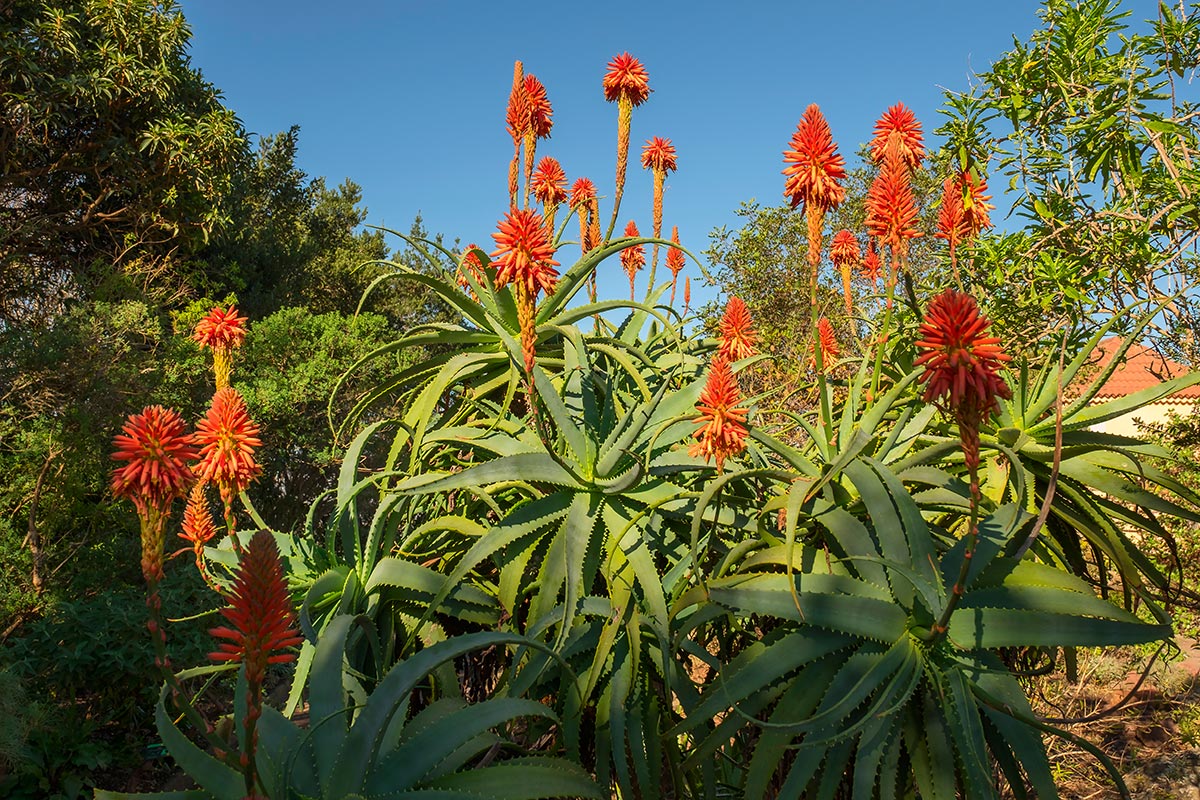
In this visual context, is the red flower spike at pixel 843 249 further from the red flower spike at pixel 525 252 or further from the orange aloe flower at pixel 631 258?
the red flower spike at pixel 525 252

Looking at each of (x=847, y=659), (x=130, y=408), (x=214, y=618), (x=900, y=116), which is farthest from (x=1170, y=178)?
(x=130, y=408)

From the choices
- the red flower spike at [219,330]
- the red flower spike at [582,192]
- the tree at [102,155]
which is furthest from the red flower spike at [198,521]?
the tree at [102,155]

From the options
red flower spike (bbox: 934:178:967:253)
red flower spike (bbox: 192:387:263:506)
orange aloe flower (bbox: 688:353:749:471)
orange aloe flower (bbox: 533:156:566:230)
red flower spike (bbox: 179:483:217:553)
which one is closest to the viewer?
orange aloe flower (bbox: 688:353:749:471)

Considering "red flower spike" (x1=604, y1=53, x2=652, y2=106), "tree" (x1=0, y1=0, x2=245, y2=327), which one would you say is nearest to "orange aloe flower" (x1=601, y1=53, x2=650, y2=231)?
"red flower spike" (x1=604, y1=53, x2=652, y2=106)

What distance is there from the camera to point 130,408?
26.6 feet

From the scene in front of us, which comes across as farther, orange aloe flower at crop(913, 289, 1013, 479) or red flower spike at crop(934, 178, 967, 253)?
red flower spike at crop(934, 178, 967, 253)

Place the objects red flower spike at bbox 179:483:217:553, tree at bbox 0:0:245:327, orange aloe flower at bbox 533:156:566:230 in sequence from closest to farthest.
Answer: red flower spike at bbox 179:483:217:553 → orange aloe flower at bbox 533:156:566:230 → tree at bbox 0:0:245:327

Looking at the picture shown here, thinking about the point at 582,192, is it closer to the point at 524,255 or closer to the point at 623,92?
the point at 623,92

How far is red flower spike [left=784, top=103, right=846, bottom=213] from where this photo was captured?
76.5 inches

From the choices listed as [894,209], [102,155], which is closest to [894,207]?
[894,209]

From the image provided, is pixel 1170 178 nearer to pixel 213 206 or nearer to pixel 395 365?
pixel 395 365

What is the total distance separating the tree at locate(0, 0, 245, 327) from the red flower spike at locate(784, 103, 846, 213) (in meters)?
10.1

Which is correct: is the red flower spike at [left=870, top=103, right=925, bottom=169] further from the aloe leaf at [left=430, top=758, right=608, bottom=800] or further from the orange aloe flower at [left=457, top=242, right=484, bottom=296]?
the aloe leaf at [left=430, top=758, right=608, bottom=800]

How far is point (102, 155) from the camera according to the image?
10.2 meters
